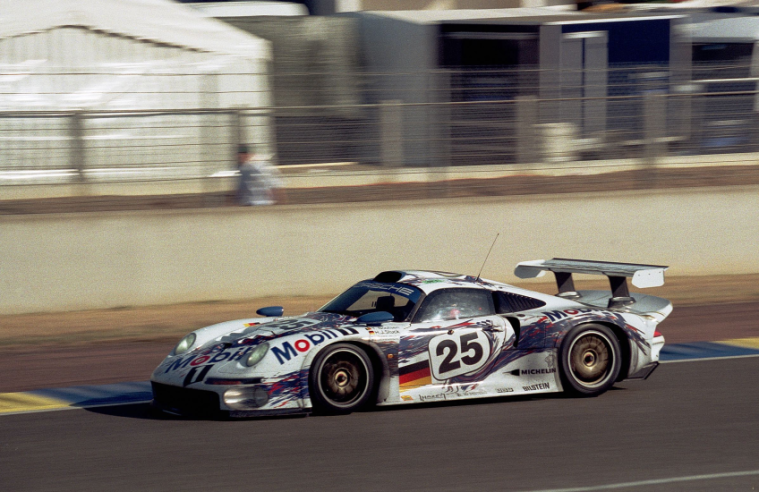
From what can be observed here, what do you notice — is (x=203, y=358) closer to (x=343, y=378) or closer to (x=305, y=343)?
(x=305, y=343)

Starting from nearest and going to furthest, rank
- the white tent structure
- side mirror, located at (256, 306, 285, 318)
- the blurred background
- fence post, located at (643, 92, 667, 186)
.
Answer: side mirror, located at (256, 306, 285, 318), the blurred background, fence post, located at (643, 92, 667, 186), the white tent structure

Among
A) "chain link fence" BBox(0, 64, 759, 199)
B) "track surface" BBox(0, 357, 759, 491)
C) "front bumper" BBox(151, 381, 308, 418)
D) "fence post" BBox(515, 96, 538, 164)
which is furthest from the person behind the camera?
"fence post" BBox(515, 96, 538, 164)

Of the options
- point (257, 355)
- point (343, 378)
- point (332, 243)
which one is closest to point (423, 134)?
point (332, 243)

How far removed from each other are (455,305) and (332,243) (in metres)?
6.47

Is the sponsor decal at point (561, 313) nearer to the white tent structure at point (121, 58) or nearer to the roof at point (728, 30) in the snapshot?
the white tent structure at point (121, 58)

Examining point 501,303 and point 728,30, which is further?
point 728,30

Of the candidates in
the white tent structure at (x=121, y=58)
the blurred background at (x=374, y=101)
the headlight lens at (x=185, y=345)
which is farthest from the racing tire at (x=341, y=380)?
the white tent structure at (x=121, y=58)

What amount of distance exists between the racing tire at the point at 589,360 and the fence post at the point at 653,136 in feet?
27.5

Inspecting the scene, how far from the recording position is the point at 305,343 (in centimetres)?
688

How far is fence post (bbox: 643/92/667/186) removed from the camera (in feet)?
50.8

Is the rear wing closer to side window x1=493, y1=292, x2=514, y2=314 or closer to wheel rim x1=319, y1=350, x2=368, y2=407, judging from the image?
side window x1=493, y1=292, x2=514, y2=314

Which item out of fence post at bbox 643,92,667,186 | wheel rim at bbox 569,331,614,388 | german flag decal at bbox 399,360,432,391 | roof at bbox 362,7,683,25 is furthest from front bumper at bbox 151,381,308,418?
roof at bbox 362,7,683,25

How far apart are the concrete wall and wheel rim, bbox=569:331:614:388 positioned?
6390 millimetres

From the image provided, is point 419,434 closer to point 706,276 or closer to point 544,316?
point 544,316
